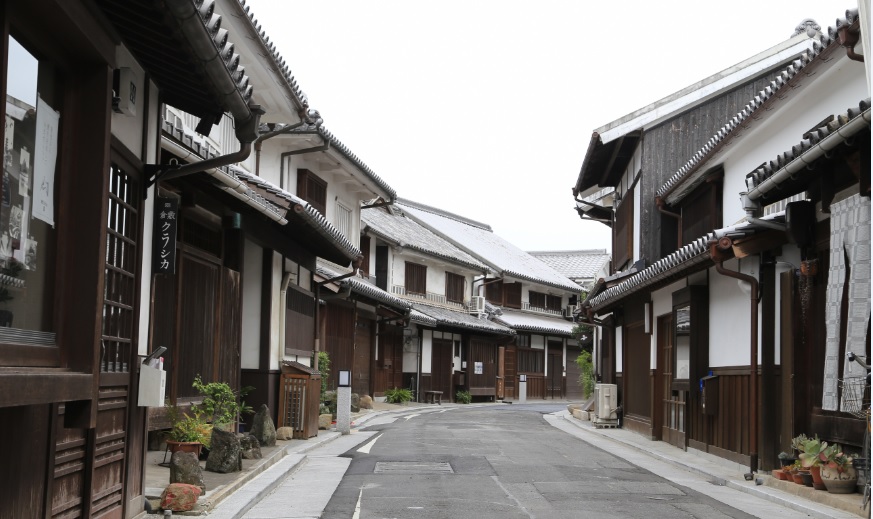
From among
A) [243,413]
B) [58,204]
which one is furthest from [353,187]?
[58,204]

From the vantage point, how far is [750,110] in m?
16.7

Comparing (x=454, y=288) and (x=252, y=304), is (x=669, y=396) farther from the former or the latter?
(x=454, y=288)

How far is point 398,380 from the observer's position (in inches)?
1649

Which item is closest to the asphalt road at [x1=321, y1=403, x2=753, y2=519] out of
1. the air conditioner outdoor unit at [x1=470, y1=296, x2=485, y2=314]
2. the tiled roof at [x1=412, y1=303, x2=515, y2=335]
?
the tiled roof at [x1=412, y1=303, x2=515, y2=335]

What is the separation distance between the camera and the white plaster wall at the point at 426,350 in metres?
43.3

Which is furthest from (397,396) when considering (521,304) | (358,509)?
(358,509)

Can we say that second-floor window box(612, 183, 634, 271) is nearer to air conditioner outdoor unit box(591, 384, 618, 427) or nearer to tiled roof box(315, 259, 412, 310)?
air conditioner outdoor unit box(591, 384, 618, 427)

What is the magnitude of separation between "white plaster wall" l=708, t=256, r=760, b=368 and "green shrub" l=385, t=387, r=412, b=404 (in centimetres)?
2189

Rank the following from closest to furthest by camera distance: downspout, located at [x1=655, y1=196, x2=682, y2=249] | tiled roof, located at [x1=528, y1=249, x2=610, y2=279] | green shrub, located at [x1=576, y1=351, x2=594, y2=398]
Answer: downspout, located at [x1=655, y1=196, x2=682, y2=249] → green shrub, located at [x1=576, y1=351, x2=594, y2=398] → tiled roof, located at [x1=528, y1=249, x2=610, y2=279]

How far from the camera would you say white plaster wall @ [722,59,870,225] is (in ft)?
45.1

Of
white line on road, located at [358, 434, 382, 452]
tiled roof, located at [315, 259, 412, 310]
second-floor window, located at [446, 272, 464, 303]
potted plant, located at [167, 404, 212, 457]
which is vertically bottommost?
white line on road, located at [358, 434, 382, 452]

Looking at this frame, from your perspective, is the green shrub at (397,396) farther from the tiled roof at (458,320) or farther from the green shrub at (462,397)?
the green shrub at (462,397)

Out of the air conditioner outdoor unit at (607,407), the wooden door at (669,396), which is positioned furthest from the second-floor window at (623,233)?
the wooden door at (669,396)

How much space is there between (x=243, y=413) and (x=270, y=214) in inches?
222
